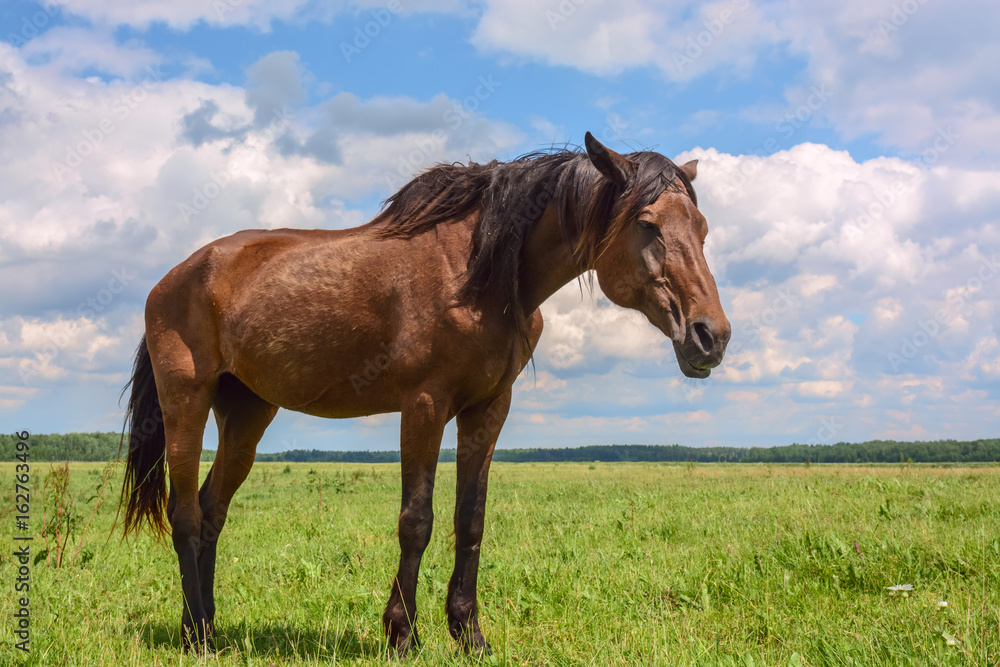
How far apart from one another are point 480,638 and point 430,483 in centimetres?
113

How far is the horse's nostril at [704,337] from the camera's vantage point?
355 cm

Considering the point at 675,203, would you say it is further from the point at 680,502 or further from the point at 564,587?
the point at 680,502

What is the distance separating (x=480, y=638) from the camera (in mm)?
4301

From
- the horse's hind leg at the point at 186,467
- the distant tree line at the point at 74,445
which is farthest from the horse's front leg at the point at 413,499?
the distant tree line at the point at 74,445

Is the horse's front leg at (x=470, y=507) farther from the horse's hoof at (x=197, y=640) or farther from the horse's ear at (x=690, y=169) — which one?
the horse's ear at (x=690, y=169)

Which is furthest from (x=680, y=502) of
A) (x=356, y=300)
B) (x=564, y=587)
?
(x=356, y=300)

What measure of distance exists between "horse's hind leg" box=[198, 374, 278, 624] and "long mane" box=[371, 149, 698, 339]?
2015 millimetres

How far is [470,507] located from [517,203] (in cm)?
206

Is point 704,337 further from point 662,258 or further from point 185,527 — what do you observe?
point 185,527

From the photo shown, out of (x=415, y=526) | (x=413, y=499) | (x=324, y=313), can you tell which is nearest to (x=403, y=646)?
(x=415, y=526)

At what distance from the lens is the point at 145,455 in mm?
5918

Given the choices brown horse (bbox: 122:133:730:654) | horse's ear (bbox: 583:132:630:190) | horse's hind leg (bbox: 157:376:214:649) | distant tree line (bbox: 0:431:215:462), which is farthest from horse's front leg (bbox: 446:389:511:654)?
distant tree line (bbox: 0:431:215:462)

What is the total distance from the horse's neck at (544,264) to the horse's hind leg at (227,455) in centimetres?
272
